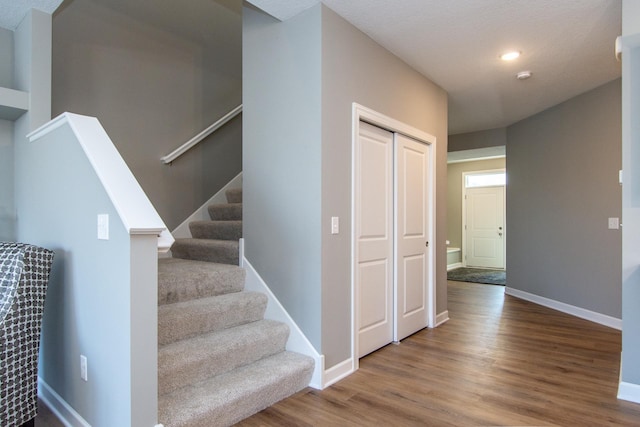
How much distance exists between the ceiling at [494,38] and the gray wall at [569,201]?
18.3 inches

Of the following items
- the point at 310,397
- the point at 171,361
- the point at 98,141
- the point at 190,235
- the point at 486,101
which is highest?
the point at 486,101

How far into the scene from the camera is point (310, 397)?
8.03 feet

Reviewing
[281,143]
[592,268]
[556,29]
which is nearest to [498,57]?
[556,29]

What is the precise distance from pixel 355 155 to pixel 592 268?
3.34 m

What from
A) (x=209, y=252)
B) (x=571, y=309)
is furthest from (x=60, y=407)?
(x=571, y=309)

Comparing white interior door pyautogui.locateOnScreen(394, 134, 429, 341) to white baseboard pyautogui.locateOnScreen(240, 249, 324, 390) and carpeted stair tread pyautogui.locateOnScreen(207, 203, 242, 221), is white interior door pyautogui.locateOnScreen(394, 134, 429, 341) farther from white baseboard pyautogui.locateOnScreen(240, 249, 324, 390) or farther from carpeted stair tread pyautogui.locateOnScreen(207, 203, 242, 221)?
carpeted stair tread pyautogui.locateOnScreen(207, 203, 242, 221)

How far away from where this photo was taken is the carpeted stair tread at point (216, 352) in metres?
2.10

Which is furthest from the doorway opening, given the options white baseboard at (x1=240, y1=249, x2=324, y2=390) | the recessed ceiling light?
white baseboard at (x1=240, y1=249, x2=324, y2=390)

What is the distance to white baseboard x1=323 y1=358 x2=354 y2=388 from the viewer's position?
2.62 m

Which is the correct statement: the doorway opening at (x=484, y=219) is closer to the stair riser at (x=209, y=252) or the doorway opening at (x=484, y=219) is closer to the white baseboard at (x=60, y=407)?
the stair riser at (x=209, y=252)

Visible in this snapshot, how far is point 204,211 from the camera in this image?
4.19 metres

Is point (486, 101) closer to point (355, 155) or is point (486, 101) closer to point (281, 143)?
point (355, 155)

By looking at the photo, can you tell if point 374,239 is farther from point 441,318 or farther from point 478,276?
point 478,276

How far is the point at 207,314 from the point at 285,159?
117 cm
